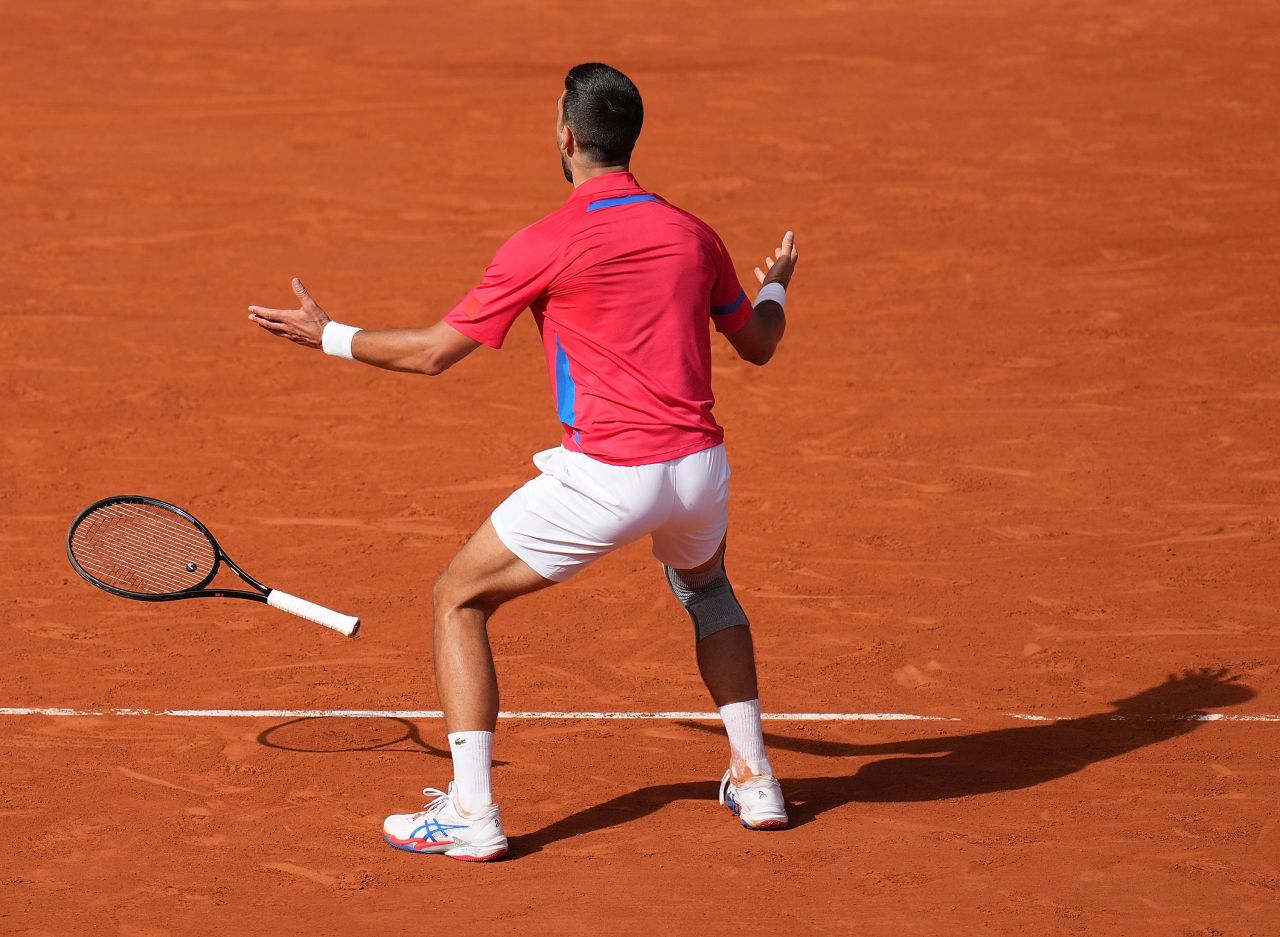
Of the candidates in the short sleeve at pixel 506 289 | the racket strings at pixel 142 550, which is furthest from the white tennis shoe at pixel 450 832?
the short sleeve at pixel 506 289

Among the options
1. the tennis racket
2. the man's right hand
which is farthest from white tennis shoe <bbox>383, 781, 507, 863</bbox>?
the man's right hand

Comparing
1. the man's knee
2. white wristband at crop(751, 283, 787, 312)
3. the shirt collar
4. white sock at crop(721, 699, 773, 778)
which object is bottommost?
white sock at crop(721, 699, 773, 778)

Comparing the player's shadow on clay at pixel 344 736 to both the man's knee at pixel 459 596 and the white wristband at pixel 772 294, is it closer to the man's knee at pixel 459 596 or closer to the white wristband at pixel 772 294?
the man's knee at pixel 459 596

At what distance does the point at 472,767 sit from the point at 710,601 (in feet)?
3.06

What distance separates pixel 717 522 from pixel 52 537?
4.70 metres

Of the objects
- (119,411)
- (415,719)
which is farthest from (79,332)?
(415,719)

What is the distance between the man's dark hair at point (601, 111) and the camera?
4836 mm

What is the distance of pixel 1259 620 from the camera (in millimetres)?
7383

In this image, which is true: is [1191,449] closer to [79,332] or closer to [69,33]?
[79,332]

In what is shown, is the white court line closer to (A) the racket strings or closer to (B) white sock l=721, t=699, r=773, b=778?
(A) the racket strings

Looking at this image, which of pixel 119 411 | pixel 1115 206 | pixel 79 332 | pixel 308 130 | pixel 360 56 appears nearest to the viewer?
pixel 119 411

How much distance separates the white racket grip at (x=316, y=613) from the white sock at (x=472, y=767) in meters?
0.51

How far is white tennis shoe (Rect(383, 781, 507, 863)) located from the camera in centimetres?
512

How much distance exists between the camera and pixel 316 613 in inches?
211
